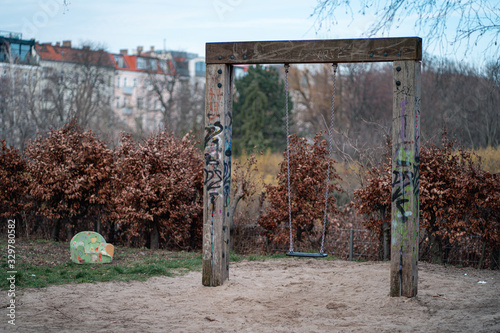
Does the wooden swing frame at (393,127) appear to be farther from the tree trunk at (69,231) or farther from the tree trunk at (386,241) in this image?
the tree trunk at (69,231)

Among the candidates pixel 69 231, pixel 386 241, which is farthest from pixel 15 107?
pixel 386 241

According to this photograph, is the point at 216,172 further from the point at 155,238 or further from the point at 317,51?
the point at 155,238

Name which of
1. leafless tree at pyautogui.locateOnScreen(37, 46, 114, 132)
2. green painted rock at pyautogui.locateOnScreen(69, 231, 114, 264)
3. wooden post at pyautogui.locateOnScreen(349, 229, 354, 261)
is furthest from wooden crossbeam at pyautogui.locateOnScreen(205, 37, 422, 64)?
leafless tree at pyautogui.locateOnScreen(37, 46, 114, 132)

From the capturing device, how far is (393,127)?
8219 millimetres

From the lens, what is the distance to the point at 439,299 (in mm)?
8211

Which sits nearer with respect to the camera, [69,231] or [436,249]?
[436,249]

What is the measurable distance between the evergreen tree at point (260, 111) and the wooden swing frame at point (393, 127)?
2951cm

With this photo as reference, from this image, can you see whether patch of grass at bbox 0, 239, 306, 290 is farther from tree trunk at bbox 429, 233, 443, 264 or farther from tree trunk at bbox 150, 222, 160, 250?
tree trunk at bbox 429, 233, 443, 264

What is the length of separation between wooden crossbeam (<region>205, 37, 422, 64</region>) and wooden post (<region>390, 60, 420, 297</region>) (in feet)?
0.71

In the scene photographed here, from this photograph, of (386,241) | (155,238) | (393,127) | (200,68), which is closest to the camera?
(393,127)

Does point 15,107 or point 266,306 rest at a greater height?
point 15,107

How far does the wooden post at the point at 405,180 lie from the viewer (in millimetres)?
8055

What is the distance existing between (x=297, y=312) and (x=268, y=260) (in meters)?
5.34

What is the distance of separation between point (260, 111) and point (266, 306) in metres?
32.5
